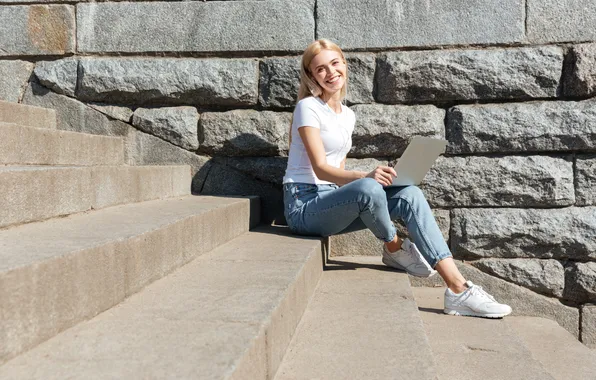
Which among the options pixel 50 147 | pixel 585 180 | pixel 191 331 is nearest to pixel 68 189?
pixel 50 147

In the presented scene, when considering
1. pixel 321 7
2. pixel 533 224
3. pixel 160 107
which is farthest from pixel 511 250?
pixel 160 107

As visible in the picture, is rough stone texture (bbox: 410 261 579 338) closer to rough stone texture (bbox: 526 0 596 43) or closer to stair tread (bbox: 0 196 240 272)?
rough stone texture (bbox: 526 0 596 43)

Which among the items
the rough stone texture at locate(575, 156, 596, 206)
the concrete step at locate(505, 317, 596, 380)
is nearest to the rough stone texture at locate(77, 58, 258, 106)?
the rough stone texture at locate(575, 156, 596, 206)

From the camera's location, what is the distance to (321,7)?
13.3 ft

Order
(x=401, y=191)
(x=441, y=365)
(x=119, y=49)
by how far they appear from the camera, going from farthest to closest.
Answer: (x=119, y=49) → (x=401, y=191) → (x=441, y=365)

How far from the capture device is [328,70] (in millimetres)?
3555

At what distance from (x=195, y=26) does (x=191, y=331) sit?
2860 millimetres

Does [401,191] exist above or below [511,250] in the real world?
above

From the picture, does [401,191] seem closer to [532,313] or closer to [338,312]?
[338,312]

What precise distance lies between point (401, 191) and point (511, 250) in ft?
3.44

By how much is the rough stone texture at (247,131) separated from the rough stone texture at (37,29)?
3.47 ft

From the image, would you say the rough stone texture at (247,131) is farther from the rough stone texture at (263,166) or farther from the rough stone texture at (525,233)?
the rough stone texture at (525,233)

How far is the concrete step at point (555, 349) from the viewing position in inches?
113

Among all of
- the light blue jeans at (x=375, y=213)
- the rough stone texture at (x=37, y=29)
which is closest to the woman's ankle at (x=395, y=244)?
the light blue jeans at (x=375, y=213)
